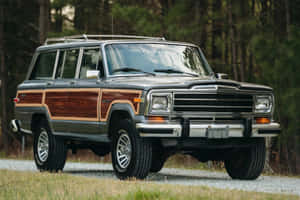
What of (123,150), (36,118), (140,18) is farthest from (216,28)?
(123,150)

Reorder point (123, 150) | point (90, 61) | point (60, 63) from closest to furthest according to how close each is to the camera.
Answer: point (123, 150)
point (90, 61)
point (60, 63)

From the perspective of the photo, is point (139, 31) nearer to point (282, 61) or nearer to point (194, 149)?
point (282, 61)

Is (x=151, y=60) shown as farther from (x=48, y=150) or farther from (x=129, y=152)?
(x=48, y=150)

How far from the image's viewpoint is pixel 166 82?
35.6 feet

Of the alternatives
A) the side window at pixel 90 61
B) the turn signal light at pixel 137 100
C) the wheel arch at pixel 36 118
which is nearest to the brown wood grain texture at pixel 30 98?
the wheel arch at pixel 36 118

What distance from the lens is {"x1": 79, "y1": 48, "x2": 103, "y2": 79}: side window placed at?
485 inches

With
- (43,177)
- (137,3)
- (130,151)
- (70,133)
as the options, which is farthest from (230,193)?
(137,3)

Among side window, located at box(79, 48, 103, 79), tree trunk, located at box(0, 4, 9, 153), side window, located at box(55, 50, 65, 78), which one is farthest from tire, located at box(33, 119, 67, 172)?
tree trunk, located at box(0, 4, 9, 153)

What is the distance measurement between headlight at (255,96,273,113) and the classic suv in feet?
0.05

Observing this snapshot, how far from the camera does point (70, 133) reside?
12859 mm

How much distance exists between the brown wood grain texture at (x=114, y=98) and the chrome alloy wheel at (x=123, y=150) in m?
0.50

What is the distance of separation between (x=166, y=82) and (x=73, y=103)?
244cm

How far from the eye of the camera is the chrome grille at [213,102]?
10.8 meters

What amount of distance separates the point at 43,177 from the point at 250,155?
3.35 metres
